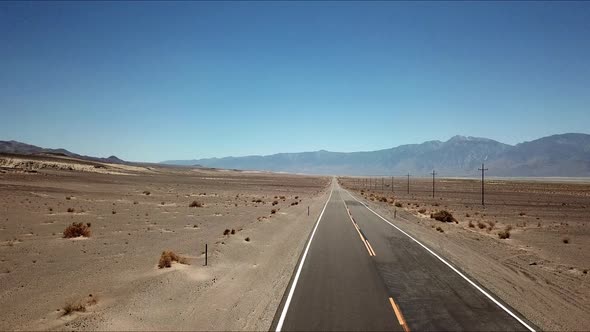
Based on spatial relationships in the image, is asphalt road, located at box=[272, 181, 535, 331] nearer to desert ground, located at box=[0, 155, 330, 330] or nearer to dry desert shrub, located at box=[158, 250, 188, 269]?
desert ground, located at box=[0, 155, 330, 330]

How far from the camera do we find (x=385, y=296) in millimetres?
13047

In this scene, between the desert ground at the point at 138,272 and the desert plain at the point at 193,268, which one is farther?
the desert plain at the point at 193,268

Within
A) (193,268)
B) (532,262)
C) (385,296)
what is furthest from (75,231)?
(532,262)

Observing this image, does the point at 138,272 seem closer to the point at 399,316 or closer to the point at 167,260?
the point at 167,260

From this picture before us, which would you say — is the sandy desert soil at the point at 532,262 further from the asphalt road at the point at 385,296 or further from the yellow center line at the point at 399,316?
the yellow center line at the point at 399,316

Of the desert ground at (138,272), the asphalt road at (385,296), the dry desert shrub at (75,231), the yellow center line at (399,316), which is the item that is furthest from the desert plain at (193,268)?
the yellow center line at (399,316)

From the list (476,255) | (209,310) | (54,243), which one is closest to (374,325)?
(209,310)

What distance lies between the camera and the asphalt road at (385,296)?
34.8 feet

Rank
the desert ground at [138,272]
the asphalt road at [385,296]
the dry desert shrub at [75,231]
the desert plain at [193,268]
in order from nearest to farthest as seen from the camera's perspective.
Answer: the asphalt road at [385,296]
the desert ground at [138,272]
the desert plain at [193,268]
the dry desert shrub at [75,231]

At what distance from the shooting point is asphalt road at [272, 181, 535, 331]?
418 inches

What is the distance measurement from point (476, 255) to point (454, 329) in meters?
12.9

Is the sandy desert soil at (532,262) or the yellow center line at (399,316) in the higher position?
the yellow center line at (399,316)

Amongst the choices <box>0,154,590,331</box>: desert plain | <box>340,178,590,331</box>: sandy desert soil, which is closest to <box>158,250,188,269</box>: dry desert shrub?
<box>0,154,590,331</box>: desert plain

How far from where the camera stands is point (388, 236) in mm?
27281
